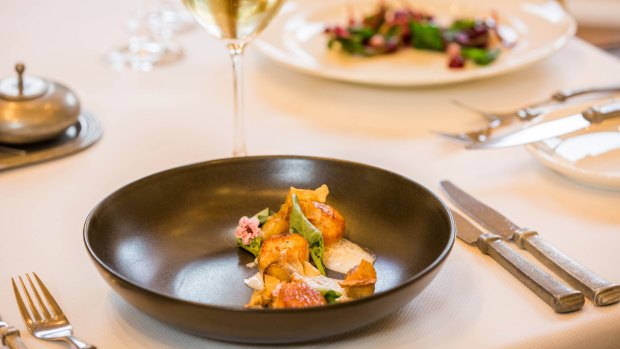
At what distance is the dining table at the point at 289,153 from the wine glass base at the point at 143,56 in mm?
19

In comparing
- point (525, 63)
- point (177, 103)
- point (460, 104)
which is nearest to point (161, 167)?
point (177, 103)

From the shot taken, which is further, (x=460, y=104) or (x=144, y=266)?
(x=460, y=104)

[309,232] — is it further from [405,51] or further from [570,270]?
[405,51]

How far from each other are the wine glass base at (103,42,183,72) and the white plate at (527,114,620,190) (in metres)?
0.73

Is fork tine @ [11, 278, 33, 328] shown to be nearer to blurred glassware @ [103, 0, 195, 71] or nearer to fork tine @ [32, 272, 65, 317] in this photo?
fork tine @ [32, 272, 65, 317]

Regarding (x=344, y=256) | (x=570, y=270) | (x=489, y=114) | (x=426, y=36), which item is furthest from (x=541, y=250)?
(x=426, y=36)

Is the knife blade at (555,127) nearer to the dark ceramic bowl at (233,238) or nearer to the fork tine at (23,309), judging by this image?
the dark ceramic bowl at (233,238)

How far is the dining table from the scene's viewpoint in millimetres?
851

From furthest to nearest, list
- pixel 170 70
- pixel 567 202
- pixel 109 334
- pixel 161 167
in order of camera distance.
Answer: pixel 170 70 → pixel 161 167 → pixel 567 202 → pixel 109 334

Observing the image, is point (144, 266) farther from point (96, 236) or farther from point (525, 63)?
point (525, 63)

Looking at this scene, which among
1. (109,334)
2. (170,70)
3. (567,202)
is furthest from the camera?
(170,70)

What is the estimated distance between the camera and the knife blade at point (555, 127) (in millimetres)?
1149

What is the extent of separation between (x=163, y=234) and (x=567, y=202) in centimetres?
52

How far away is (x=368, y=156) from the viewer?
1.26 metres
